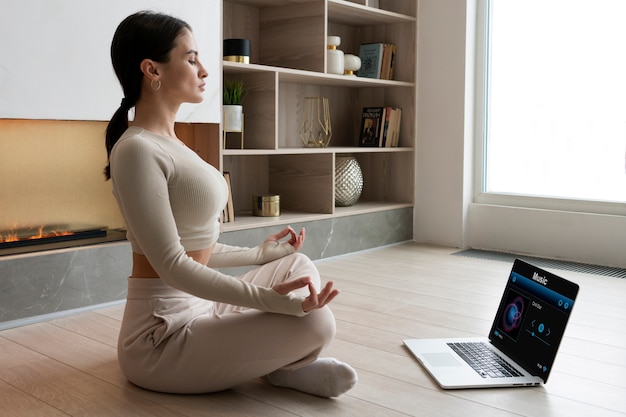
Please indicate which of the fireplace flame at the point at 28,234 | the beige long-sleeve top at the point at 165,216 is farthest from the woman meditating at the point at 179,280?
the fireplace flame at the point at 28,234

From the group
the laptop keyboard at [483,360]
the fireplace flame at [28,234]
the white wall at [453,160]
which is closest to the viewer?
the laptop keyboard at [483,360]

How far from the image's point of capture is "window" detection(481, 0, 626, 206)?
3.64 m

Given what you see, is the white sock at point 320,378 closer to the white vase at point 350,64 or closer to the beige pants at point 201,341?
the beige pants at point 201,341

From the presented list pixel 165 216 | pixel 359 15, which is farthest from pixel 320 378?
pixel 359 15

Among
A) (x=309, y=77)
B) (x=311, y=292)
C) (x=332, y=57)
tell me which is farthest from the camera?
(x=332, y=57)

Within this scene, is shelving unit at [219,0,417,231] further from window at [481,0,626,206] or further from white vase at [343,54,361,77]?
window at [481,0,626,206]

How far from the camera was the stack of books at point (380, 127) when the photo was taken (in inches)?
165

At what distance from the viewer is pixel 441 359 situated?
2080 millimetres

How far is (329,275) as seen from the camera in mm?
3332

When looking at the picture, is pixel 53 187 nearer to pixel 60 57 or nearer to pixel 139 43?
pixel 60 57

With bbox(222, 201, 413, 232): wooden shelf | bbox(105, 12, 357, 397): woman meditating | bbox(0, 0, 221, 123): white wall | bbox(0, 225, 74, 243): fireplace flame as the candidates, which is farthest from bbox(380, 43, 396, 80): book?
bbox(105, 12, 357, 397): woman meditating

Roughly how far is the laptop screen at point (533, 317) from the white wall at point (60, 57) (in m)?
1.60

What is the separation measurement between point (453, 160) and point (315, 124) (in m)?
0.83

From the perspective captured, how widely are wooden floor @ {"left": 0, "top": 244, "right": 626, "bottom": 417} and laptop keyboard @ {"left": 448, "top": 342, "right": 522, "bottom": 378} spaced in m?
0.09
